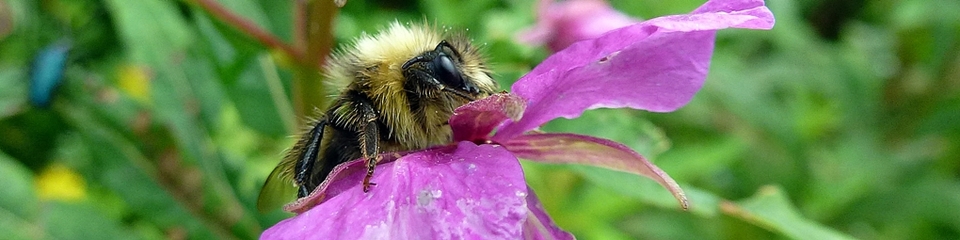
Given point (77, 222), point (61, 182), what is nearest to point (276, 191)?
point (77, 222)

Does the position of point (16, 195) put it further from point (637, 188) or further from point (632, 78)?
point (632, 78)

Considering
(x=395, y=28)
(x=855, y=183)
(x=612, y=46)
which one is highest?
(x=395, y=28)

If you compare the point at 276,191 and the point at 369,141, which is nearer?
the point at 369,141

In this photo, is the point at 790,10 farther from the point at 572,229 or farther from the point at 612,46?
the point at 612,46

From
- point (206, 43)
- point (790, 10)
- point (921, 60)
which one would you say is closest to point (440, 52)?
point (206, 43)

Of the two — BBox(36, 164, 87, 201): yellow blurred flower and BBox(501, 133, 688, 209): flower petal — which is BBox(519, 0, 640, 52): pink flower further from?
BBox(36, 164, 87, 201): yellow blurred flower
